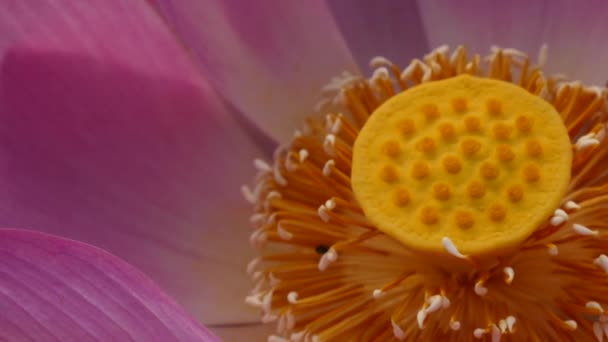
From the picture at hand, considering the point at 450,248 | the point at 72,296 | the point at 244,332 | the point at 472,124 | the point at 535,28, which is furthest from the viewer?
the point at 535,28

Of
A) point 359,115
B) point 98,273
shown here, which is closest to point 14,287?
point 98,273

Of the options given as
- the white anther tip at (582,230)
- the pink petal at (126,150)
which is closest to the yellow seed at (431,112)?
the white anther tip at (582,230)

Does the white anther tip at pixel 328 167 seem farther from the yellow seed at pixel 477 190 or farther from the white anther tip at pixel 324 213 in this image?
the yellow seed at pixel 477 190

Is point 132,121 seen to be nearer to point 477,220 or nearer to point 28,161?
point 28,161

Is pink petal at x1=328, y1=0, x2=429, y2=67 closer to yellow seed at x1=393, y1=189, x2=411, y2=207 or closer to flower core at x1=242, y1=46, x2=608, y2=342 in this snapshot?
A: flower core at x1=242, y1=46, x2=608, y2=342

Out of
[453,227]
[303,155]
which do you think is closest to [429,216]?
[453,227]

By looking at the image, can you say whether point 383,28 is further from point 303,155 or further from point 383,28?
point 303,155
